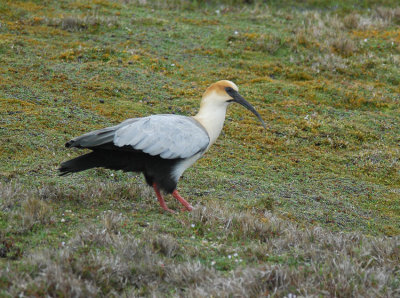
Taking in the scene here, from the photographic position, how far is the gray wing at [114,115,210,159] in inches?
253

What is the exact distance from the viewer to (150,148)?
21.1 feet

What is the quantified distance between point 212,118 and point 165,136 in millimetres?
887

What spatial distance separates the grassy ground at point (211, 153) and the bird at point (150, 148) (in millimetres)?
367

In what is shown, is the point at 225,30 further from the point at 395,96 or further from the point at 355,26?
the point at 395,96

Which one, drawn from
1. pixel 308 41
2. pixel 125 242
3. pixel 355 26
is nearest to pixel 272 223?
pixel 125 242

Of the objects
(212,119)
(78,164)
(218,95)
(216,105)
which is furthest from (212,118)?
(78,164)

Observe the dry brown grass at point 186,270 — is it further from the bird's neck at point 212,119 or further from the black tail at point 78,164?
the bird's neck at point 212,119

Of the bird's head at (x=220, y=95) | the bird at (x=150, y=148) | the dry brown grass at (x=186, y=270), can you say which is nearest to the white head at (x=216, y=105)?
the bird's head at (x=220, y=95)

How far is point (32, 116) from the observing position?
8867mm

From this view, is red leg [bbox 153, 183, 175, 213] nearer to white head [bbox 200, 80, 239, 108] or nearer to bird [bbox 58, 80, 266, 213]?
bird [bbox 58, 80, 266, 213]

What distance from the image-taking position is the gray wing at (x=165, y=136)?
6.43m

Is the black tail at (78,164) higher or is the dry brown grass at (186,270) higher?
the black tail at (78,164)

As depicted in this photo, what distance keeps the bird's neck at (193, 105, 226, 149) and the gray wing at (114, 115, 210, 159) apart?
220mm

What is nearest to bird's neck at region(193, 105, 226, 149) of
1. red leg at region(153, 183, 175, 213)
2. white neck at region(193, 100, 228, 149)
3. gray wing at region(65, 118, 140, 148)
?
white neck at region(193, 100, 228, 149)
